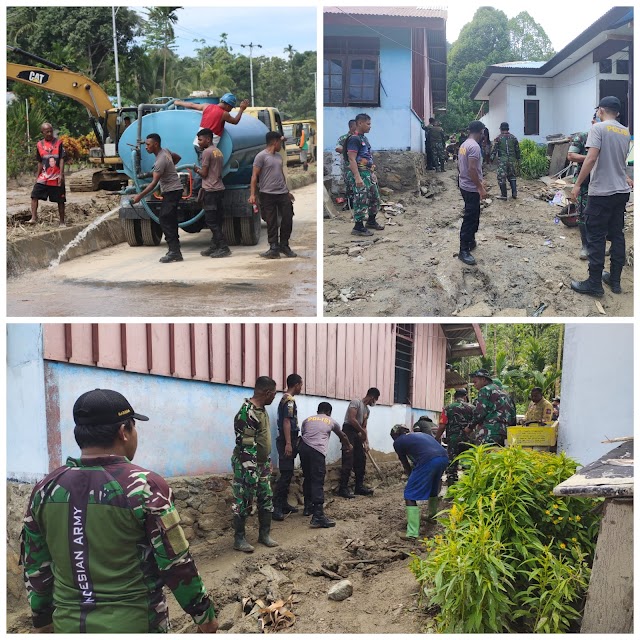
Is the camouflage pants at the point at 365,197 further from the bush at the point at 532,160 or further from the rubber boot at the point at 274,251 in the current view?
the bush at the point at 532,160

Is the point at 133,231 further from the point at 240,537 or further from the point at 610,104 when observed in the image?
the point at 610,104

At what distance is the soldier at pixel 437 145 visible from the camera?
29.8 feet

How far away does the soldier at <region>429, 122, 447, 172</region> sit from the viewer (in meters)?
9.08

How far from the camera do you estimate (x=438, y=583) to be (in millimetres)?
3572

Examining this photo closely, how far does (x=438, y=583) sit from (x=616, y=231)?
4000 mm

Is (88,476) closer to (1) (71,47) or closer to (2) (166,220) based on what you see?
(2) (166,220)

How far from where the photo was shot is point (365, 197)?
7668 mm

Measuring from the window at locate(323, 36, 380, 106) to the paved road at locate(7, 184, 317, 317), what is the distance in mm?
1804

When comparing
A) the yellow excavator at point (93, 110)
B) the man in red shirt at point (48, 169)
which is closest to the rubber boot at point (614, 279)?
the man in red shirt at point (48, 169)

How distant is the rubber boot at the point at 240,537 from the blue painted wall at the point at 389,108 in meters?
4.82

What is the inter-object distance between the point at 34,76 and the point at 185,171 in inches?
180

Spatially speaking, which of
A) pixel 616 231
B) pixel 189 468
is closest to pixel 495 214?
pixel 616 231

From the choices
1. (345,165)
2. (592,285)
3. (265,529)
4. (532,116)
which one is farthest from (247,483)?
(532,116)

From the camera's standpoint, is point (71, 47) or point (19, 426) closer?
point (19, 426)
